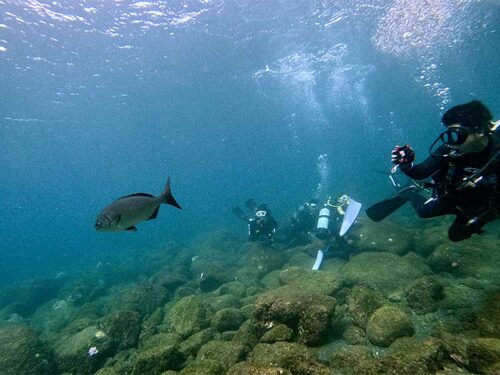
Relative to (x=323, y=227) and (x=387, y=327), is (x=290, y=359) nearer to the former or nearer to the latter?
(x=387, y=327)

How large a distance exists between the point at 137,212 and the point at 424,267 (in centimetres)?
702

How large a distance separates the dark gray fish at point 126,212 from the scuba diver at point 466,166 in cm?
362

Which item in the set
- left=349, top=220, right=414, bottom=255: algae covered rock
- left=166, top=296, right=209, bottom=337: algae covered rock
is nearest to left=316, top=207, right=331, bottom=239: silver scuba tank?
left=349, top=220, right=414, bottom=255: algae covered rock

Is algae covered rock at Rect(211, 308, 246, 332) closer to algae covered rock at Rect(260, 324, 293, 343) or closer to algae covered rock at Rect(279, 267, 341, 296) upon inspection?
algae covered rock at Rect(279, 267, 341, 296)

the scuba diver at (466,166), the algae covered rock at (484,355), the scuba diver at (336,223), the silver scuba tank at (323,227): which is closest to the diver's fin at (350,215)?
the scuba diver at (336,223)

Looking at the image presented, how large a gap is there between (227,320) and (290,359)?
2.75 metres

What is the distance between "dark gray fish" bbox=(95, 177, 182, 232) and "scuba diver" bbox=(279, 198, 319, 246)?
1082cm

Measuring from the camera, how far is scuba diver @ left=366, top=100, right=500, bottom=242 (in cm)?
399

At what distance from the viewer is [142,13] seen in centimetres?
1839

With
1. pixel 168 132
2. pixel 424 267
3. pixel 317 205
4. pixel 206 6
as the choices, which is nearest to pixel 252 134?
pixel 168 132

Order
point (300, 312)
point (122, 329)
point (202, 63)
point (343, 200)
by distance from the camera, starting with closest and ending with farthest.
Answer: point (300, 312)
point (122, 329)
point (343, 200)
point (202, 63)

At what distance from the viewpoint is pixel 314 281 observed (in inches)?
267

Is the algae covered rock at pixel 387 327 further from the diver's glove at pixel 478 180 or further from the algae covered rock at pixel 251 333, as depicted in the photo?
Answer: the diver's glove at pixel 478 180

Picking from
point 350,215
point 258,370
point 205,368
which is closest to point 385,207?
point 350,215
